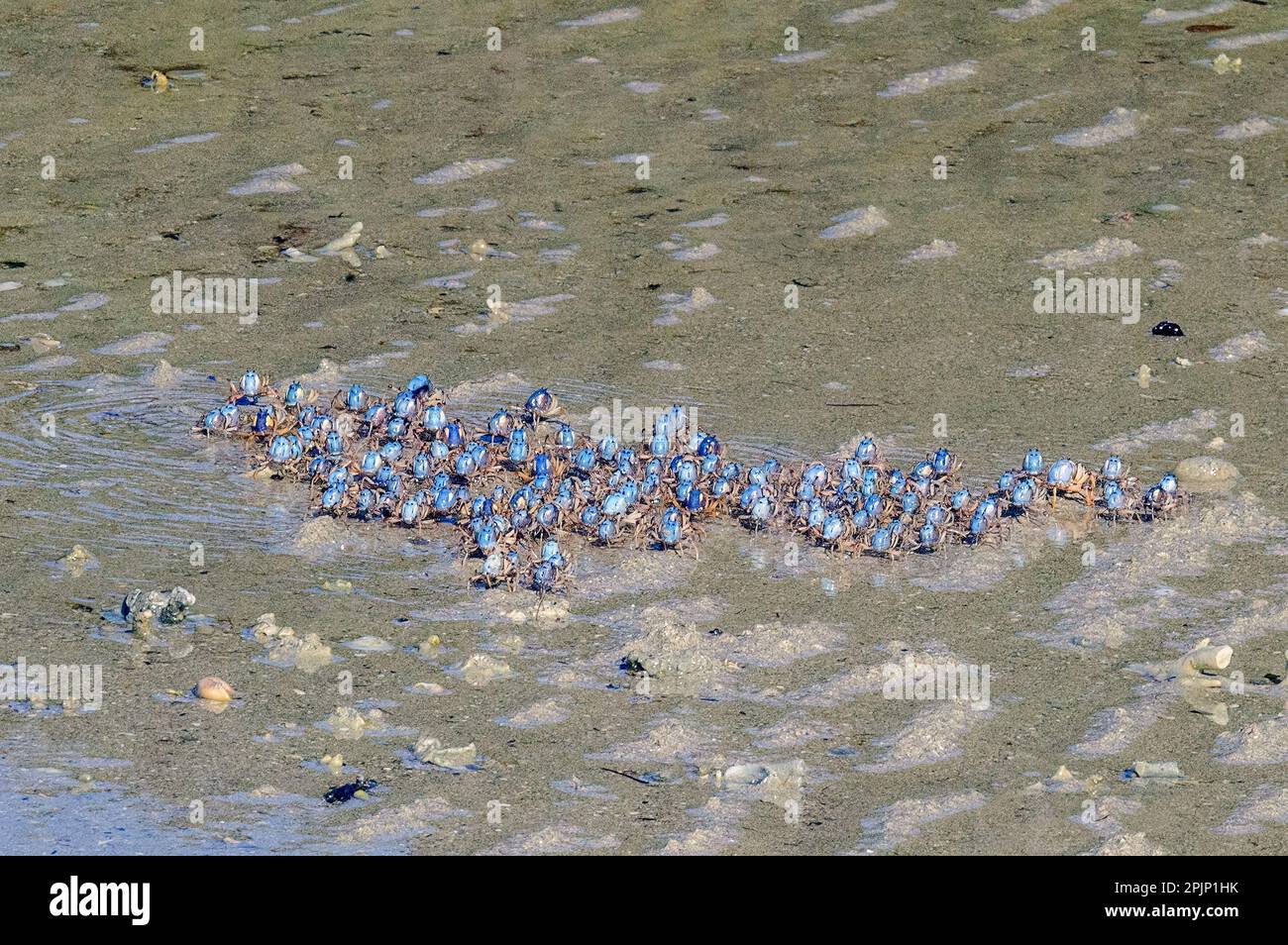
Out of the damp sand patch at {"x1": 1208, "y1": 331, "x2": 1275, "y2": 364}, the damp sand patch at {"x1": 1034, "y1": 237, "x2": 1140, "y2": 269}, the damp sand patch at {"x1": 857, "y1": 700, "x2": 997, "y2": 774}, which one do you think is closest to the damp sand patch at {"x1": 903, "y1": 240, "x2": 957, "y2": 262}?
the damp sand patch at {"x1": 1034, "y1": 237, "x2": 1140, "y2": 269}

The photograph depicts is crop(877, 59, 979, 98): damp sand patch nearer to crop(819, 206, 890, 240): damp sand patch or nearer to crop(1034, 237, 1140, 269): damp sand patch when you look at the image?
crop(819, 206, 890, 240): damp sand patch

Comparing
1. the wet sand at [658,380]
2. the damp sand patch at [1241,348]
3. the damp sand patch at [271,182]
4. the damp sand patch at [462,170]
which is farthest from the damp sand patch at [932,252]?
the damp sand patch at [271,182]

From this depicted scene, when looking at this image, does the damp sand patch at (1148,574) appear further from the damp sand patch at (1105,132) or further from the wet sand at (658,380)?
the damp sand patch at (1105,132)

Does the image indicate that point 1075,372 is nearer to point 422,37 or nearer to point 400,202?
point 400,202

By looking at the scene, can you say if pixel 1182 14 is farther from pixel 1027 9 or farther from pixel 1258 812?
pixel 1258 812

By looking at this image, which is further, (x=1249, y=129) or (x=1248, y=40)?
(x=1248, y=40)

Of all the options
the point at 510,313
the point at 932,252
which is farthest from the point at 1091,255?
the point at 510,313

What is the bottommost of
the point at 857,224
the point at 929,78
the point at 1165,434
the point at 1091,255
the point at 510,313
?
the point at 1165,434

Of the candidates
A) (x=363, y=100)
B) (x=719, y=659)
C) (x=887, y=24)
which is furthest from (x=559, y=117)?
(x=719, y=659)
